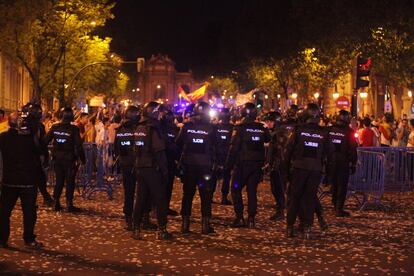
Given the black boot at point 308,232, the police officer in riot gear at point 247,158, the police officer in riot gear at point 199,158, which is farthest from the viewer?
the police officer in riot gear at point 247,158

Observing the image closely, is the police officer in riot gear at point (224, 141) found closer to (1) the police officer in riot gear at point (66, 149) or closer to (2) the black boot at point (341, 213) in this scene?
(2) the black boot at point (341, 213)

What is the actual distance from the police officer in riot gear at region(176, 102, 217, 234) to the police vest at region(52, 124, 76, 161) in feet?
10.0

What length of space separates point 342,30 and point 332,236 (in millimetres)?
24300

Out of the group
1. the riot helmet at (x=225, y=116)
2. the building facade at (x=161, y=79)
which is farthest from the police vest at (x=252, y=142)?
the building facade at (x=161, y=79)

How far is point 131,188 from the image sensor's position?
459 inches

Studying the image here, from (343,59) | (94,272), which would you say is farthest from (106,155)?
(343,59)

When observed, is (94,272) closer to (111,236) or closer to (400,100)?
(111,236)

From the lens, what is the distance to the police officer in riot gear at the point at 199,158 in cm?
1108

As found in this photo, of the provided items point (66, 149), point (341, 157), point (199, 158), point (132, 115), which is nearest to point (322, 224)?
point (341, 157)

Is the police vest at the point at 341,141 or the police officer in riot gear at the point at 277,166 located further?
the police vest at the point at 341,141

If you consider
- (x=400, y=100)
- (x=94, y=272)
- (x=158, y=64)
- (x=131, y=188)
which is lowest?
(x=94, y=272)

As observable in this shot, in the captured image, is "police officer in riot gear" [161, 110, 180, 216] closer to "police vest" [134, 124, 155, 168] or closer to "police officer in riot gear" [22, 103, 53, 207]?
"police vest" [134, 124, 155, 168]

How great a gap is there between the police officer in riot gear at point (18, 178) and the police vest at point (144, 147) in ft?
4.97

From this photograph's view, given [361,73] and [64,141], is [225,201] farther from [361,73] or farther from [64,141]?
[361,73]
